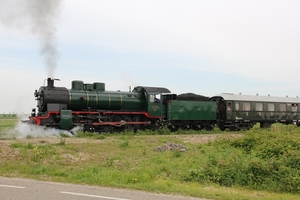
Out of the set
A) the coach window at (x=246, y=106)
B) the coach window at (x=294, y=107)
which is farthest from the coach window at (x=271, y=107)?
the coach window at (x=294, y=107)

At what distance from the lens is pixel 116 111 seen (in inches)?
967

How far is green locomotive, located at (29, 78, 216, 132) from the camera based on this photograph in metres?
21.9

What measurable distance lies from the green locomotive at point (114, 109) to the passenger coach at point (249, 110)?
2.19m

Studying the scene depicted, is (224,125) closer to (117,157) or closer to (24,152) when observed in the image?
(117,157)

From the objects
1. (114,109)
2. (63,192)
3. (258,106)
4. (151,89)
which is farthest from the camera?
(258,106)

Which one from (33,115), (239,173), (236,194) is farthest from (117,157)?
(33,115)

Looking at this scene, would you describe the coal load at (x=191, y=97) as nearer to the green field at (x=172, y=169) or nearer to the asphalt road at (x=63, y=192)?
the green field at (x=172, y=169)

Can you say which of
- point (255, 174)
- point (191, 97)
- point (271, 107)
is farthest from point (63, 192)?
point (271, 107)

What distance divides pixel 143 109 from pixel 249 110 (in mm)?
11987

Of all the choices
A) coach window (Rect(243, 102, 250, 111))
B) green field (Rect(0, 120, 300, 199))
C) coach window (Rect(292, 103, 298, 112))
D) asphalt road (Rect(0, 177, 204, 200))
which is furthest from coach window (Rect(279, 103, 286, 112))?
asphalt road (Rect(0, 177, 204, 200))

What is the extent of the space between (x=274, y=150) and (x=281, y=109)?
24112 mm

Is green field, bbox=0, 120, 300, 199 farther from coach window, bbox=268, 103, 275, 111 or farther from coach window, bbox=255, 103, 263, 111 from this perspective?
coach window, bbox=268, 103, 275, 111

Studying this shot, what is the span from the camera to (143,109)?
87.0 ft

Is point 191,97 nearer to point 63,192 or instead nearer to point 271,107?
point 271,107
